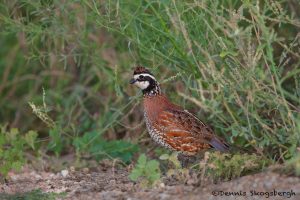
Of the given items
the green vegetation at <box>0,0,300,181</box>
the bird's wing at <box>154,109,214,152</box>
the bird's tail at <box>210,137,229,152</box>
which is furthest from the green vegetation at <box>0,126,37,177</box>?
the bird's tail at <box>210,137,229,152</box>

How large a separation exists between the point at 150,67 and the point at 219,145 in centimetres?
110

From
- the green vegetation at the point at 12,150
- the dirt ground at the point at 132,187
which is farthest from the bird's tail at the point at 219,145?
the green vegetation at the point at 12,150

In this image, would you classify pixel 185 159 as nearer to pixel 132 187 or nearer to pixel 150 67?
pixel 150 67

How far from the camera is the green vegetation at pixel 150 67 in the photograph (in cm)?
522

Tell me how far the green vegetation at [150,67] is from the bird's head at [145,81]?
0.35 feet

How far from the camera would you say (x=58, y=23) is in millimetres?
7000

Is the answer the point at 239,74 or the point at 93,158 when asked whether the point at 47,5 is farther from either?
the point at 239,74

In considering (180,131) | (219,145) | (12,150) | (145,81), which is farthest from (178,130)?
(12,150)

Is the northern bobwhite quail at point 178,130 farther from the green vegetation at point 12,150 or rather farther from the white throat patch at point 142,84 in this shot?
the green vegetation at point 12,150

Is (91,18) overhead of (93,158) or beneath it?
overhead

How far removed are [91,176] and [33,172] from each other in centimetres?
78

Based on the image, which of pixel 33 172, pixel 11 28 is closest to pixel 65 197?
pixel 33 172

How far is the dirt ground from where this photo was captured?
4.93 metres

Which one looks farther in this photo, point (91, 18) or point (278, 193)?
point (91, 18)
